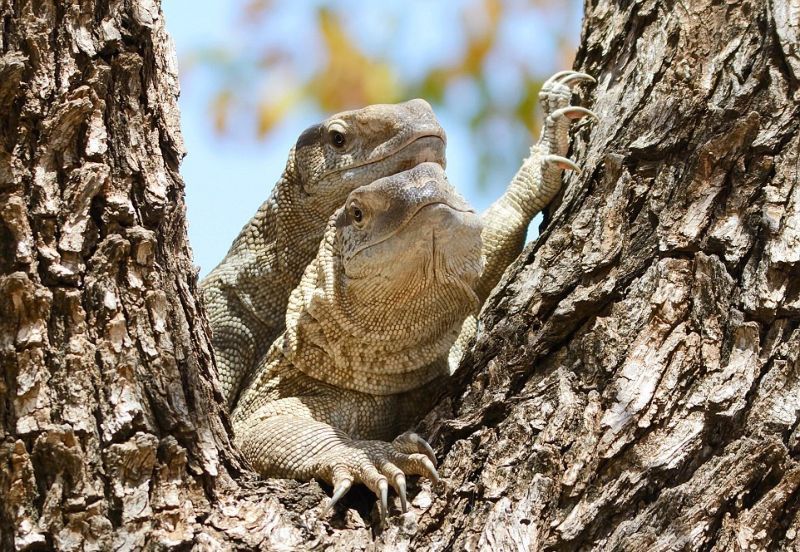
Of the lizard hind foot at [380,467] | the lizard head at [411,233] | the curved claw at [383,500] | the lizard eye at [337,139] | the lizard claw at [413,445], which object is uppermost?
the lizard eye at [337,139]

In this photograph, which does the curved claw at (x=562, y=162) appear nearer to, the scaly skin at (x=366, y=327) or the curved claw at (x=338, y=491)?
the scaly skin at (x=366, y=327)

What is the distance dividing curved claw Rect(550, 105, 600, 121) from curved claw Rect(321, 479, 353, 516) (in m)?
2.63


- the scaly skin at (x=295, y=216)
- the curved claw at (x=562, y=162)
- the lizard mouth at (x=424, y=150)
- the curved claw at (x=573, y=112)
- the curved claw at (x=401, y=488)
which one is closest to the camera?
the curved claw at (x=401, y=488)

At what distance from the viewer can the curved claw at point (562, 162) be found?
222 inches

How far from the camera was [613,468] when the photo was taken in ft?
13.3

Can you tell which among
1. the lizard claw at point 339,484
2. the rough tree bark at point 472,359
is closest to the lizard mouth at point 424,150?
the rough tree bark at point 472,359

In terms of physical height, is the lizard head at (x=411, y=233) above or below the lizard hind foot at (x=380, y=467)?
above

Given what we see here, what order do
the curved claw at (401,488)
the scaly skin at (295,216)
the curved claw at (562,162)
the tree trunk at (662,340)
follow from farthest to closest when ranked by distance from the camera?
1. the scaly skin at (295,216)
2. the curved claw at (562,162)
3. the curved claw at (401,488)
4. the tree trunk at (662,340)

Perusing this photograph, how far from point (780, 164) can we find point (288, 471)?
2.73 meters

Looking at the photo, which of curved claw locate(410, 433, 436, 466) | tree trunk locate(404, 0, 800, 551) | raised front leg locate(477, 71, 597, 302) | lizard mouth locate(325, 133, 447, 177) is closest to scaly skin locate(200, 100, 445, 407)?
lizard mouth locate(325, 133, 447, 177)

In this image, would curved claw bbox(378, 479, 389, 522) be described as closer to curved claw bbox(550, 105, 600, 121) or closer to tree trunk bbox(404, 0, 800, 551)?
tree trunk bbox(404, 0, 800, 551)

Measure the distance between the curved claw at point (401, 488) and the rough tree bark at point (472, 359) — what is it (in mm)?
52

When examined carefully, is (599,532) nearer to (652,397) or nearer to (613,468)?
(613,468)

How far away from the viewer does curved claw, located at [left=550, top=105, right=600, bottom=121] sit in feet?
19.1
